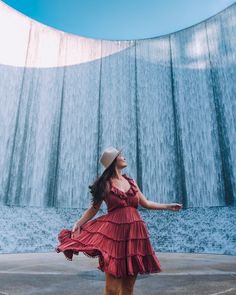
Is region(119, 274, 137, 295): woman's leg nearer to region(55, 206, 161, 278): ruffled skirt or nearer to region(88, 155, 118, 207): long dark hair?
region(55, 206, 161, 278): ruffled skirt

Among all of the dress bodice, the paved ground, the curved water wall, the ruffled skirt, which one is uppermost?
the curved water wall

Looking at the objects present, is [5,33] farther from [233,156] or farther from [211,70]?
[233,156]

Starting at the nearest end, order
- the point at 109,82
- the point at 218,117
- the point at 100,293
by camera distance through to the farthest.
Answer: the point at 100,293
the point at 218,117
the point at 109,82

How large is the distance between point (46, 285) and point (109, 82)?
262 inches

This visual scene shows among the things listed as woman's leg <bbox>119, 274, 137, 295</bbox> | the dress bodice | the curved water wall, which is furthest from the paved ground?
the curved water wall

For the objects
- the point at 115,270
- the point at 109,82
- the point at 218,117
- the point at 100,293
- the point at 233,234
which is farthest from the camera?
the point at 109,82

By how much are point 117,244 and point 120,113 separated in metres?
6.90

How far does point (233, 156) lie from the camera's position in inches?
255

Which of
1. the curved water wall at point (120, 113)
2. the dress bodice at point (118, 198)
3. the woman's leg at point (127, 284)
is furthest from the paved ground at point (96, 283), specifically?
the curved water wall at point (120, 113)

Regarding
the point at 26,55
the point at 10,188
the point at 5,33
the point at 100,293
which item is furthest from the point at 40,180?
the point at 100,293

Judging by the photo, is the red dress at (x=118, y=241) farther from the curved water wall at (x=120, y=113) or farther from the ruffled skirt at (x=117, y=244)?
the curved water wall at (x=120, y=113)

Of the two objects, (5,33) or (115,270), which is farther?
(5,33)

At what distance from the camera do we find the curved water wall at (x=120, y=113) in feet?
22.2

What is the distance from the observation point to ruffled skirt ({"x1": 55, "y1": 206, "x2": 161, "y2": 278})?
3.31ft
